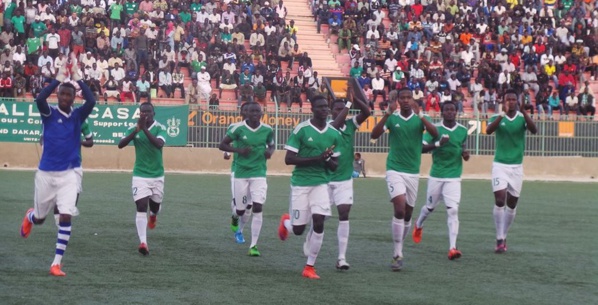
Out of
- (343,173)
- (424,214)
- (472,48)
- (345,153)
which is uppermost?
(472,48)

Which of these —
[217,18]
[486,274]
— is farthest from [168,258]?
[217,18]

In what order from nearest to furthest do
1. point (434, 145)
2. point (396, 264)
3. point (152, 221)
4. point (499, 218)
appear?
1. point (396, 264)
2. point (434, 145)
3. point (499, 218)
4. point (152, 221)

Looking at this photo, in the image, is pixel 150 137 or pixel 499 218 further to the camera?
→ pixel 499 218

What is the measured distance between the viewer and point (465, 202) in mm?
24797

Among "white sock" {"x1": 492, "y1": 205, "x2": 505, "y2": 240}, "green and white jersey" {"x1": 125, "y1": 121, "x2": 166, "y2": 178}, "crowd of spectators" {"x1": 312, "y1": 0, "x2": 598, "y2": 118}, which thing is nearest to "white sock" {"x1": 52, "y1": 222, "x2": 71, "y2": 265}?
"green and white jersey" {"x1": 125, "y1": 121, "x2": 166, "y2": 178}

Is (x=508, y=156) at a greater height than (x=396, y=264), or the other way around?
(x=508, y=156)

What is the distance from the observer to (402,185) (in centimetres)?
1375

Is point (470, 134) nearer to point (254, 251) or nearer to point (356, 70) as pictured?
point (356, 70)

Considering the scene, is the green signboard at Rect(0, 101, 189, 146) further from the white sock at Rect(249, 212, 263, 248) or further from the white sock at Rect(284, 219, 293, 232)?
the white sock at Rect(284, 219, 293, 232)

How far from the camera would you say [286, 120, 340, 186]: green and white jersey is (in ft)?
41.0

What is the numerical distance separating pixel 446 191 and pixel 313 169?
9.79 ft

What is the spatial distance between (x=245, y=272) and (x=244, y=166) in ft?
9.05

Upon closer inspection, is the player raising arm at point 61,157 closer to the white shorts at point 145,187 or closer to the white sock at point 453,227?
the white shorts at point 145,187

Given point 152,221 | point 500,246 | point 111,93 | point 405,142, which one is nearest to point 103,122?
point 111,93
